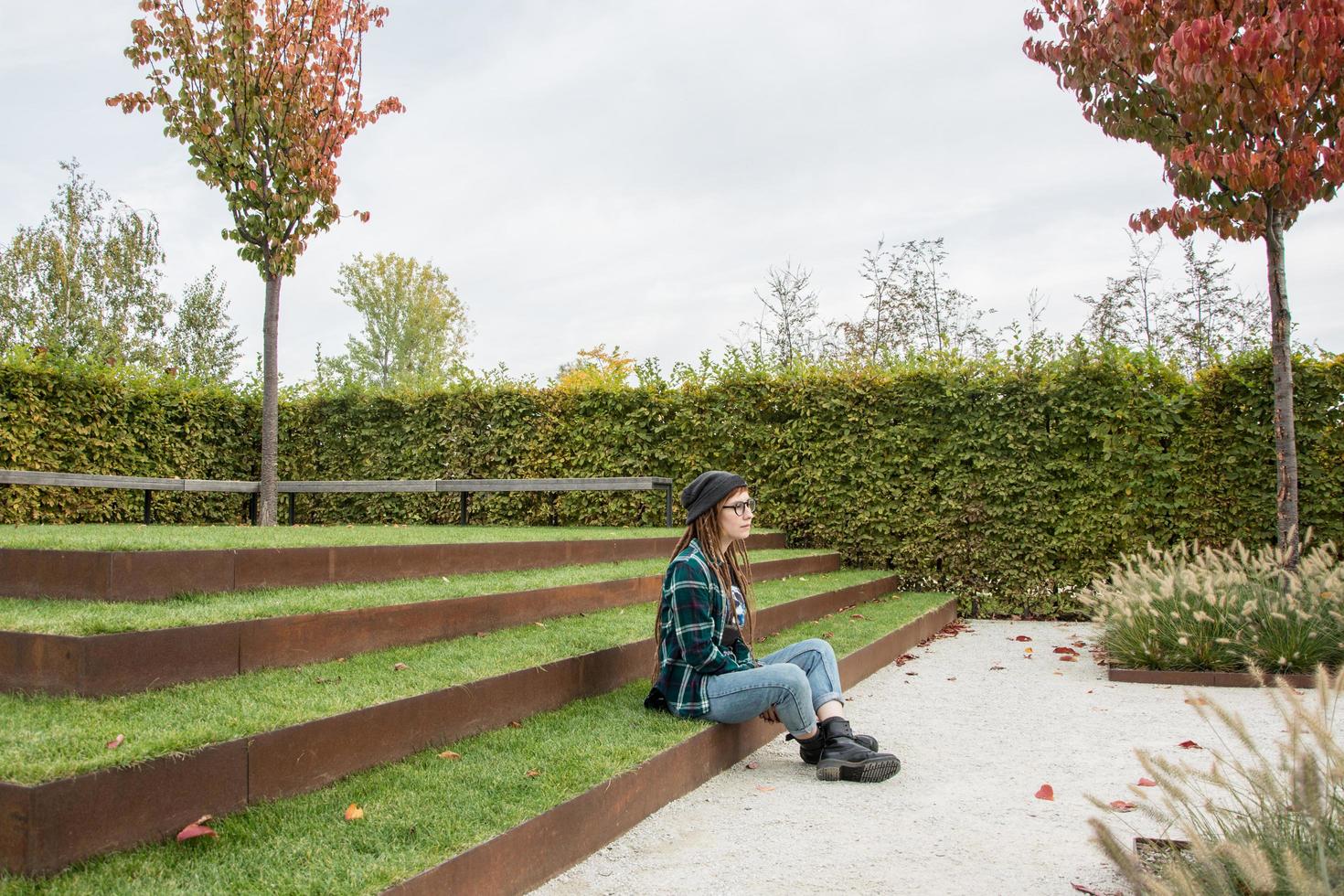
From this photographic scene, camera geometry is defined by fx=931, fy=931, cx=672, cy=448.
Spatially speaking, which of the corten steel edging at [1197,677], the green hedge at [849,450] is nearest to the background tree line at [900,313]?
the green hedge at [849,450]

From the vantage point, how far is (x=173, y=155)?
9602mm

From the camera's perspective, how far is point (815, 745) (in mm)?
4793

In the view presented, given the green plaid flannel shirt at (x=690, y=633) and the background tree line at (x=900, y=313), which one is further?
the background tree line at (x=900, y=313)

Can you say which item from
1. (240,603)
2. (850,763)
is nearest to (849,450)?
(850,763)

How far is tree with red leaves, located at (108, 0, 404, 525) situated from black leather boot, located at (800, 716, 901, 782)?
274 inches

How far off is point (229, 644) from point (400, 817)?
132cm

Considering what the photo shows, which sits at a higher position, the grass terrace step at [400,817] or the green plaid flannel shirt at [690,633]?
the green plaid flannel shirt at [690,633]

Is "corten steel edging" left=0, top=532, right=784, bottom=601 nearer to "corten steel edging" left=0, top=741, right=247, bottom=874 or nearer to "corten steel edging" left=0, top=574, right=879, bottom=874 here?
"corten steel edging" left=0, top=574, right=879, bottom=874

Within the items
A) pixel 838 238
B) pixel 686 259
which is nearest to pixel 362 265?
pixel 686 259

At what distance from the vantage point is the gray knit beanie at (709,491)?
191 inches

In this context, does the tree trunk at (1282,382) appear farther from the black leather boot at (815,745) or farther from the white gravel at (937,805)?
the black leather boot at (815,745)

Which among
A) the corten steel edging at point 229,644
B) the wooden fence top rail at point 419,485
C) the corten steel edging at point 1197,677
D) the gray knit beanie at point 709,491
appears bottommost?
the corten steel edging at point 1197,677

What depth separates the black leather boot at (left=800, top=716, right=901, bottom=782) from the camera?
4566mm

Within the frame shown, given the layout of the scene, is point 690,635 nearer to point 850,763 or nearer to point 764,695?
point 764,695
